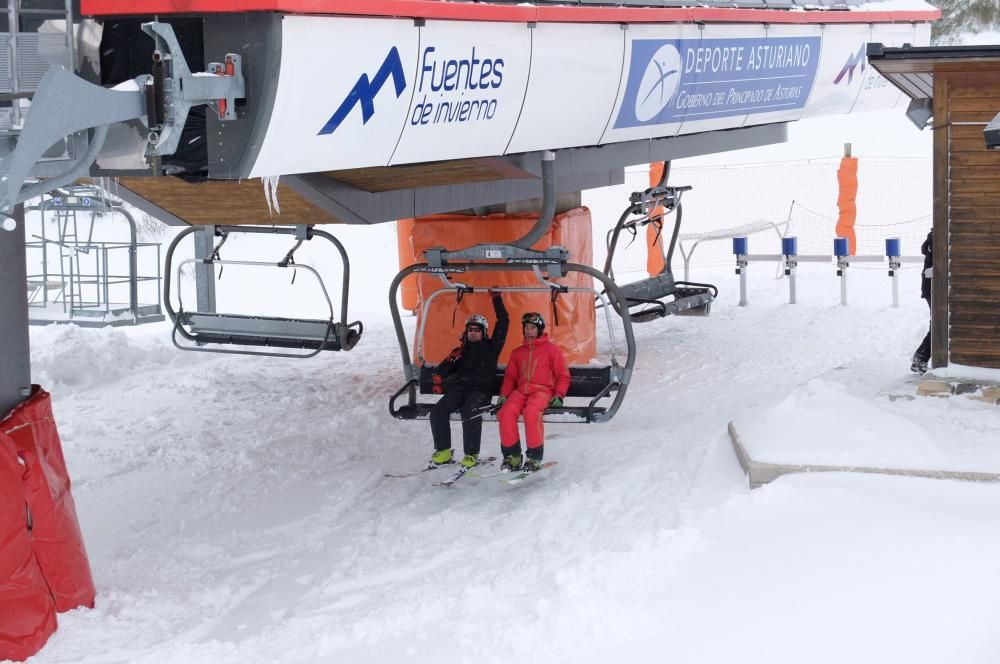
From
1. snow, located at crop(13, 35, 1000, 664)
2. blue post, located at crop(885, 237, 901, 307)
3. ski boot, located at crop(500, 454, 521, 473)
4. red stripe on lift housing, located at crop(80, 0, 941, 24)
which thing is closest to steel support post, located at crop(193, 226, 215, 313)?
snow, located at crop(13, 35, 1000, 664)

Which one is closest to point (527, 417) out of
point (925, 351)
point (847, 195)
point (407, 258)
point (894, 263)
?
point (925, 351)

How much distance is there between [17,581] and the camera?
674 cm

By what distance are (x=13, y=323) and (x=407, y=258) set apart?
8650mm

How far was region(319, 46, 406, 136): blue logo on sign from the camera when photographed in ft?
23.0

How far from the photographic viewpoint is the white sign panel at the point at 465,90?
770cm

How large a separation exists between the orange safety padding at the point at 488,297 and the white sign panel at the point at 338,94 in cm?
477

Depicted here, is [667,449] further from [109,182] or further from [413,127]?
[109,182]

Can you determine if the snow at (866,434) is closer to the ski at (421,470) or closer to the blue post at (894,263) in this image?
the ski at (421,470)

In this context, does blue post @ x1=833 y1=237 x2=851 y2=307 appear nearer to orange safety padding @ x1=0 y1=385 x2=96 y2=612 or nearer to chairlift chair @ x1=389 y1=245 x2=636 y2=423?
chairlift chair @ x1=389 y1=245 x2=636 y2=423

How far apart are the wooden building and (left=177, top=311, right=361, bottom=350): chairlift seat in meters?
4.52

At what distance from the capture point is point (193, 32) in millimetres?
6652

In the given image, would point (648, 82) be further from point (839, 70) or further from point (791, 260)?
point (791, 260)

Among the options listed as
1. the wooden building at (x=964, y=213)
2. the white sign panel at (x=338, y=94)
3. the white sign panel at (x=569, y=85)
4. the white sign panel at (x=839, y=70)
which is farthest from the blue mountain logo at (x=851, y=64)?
the white sign panel at (x=338, y=94)

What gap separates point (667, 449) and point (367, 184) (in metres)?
3.18
